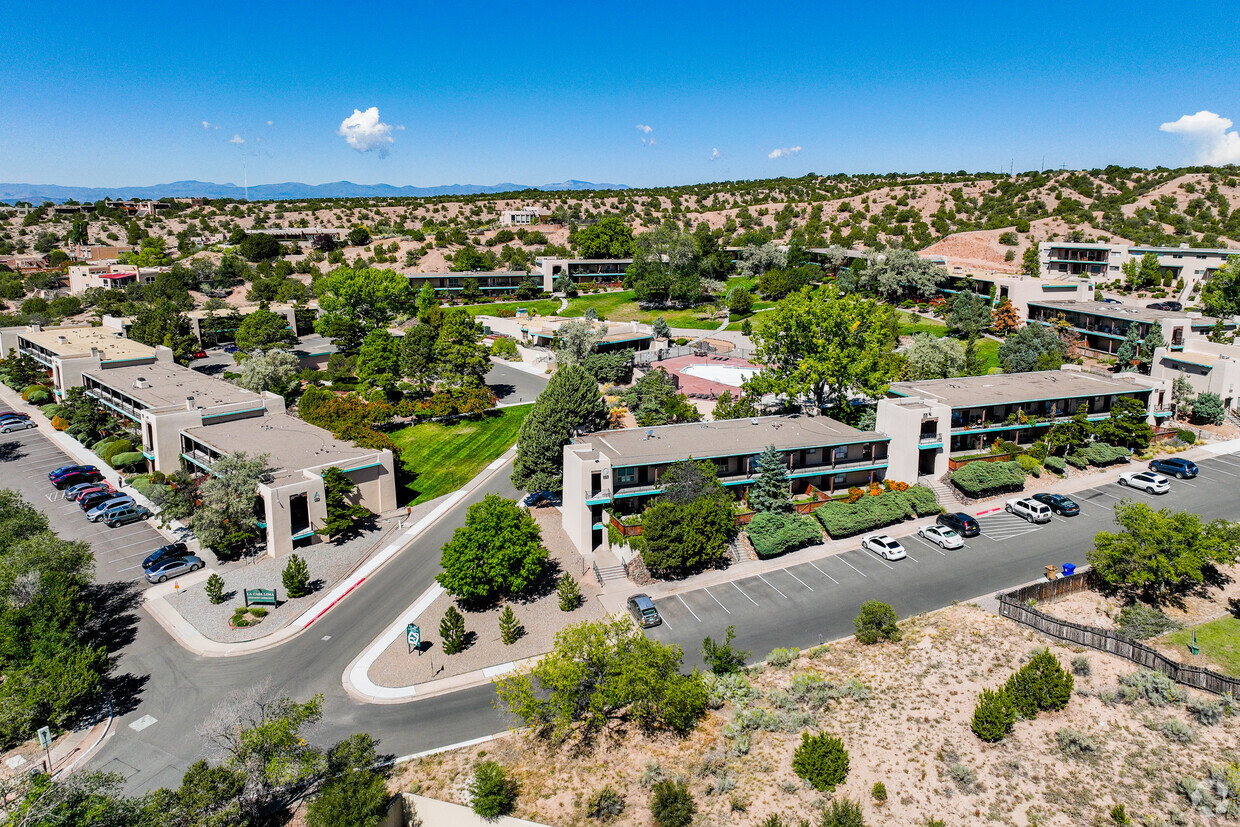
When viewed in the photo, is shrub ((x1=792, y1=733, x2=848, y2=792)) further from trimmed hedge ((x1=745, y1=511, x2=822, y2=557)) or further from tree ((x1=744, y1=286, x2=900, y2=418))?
tree ((x1=744, y1=286, x2=900, y2=418))

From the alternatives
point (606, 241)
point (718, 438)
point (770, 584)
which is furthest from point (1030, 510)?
point (606, 241)

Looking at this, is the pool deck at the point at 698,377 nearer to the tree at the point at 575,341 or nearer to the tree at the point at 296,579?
the tree at the point at 575,341

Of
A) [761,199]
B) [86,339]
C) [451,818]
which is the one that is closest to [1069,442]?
[451,818]

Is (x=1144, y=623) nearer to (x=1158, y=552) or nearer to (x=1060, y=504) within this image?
(x=1158, y=552)

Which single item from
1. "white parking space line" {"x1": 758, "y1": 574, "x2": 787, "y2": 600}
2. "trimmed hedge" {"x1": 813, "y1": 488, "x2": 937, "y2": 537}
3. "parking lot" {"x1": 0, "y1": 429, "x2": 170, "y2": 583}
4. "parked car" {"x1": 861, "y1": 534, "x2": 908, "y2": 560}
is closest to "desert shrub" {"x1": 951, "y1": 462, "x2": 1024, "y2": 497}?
"trimmed hedge" {"x1": 813, "y1": 488, "x2": 937, "y2": 537}

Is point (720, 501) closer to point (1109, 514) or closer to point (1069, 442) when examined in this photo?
point (1109, 514)

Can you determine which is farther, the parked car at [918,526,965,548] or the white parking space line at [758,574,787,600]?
the parked car at [918,526,965,548]

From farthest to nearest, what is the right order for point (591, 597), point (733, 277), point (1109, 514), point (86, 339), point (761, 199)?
point (761, 199), point (733, 277), point (86, 339), point (1109, 514), point (591, 597)
